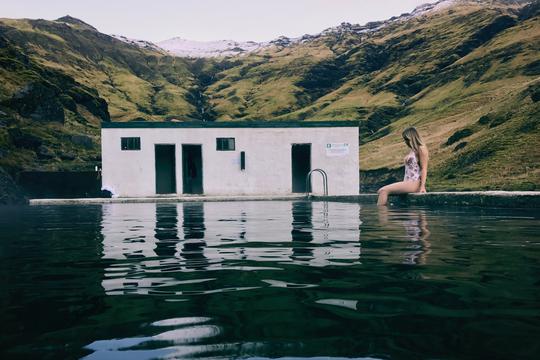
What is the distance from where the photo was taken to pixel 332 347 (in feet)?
6.98

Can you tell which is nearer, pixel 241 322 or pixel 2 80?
pixel 241 322

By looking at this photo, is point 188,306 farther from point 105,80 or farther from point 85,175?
point 105,80

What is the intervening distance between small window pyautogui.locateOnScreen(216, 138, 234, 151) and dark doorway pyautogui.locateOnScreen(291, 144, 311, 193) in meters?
4.92

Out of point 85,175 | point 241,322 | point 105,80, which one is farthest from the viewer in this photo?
point 105,80

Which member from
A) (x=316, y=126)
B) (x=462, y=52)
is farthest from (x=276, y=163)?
(x=462, y=52)

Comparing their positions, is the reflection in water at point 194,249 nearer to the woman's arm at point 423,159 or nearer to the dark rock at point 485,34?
the woman's arm at point 423,159

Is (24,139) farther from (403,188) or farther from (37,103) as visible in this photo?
(403,188)

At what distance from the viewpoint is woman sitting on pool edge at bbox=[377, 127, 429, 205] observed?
10.6 m

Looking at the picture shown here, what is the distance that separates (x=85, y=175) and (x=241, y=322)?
2774 cm

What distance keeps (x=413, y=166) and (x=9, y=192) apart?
23.3 meters

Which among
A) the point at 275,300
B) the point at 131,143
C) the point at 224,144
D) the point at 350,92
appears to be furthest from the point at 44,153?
the point at 350,92

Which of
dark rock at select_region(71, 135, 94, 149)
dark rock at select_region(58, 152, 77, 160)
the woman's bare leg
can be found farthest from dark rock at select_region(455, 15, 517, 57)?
the woman's bare leg

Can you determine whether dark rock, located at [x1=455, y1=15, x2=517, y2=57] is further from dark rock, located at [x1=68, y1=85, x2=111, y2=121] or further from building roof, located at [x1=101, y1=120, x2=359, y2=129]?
building roof, located at [x1=101, y1=120, x2=359, y2=129]

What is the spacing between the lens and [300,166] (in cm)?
3306
